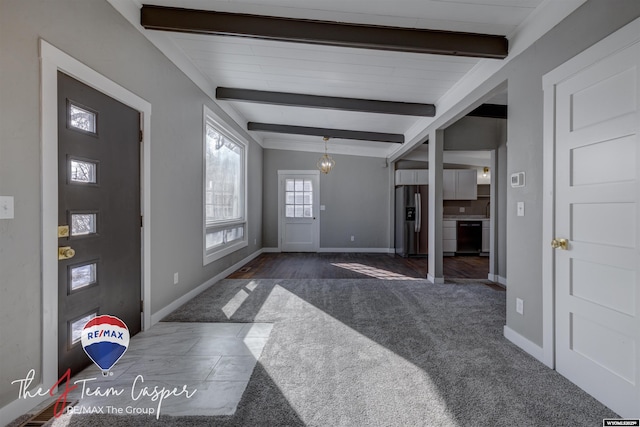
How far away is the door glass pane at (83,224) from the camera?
6.29 feet

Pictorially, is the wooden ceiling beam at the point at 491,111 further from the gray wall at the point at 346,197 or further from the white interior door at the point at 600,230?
the gray wall at the point at 346,197

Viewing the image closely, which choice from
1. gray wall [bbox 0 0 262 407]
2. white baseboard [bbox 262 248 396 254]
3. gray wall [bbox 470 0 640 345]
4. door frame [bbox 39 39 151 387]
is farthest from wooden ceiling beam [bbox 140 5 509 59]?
white baseboard [bbox 262 248 396 254]

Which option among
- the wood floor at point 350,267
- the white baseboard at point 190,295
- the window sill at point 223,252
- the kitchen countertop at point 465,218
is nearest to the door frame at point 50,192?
the white baseboard at point 190,295

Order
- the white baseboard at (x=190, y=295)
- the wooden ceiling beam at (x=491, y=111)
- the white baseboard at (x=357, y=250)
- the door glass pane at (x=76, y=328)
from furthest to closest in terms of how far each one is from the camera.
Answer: the white baseboard at (x=357, y=250)
the wooden ceiling beam at (x=491, y=111)
the white baseboard at (x=190, y=295)
the door glass pane at (x=76, y=328)

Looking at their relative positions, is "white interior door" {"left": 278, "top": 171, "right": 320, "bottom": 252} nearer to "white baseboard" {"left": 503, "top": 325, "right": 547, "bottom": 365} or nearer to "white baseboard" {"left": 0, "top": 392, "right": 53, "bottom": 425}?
"white baseboard" {"left": 503, "top": 325, "right": 547, "bottom": 365}

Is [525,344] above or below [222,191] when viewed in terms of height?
below

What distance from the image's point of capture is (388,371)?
2.01m

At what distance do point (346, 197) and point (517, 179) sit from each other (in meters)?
5.16

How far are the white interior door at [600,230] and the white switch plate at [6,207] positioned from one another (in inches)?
124

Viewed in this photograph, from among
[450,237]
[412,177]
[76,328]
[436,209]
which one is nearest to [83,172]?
[76,328]

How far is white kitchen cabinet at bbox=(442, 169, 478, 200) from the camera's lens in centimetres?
743

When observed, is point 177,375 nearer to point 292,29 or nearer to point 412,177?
point 292,29

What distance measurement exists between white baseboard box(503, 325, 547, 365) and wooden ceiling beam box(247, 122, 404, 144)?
13.5 feet

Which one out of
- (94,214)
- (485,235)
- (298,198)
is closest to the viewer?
(94,214)
